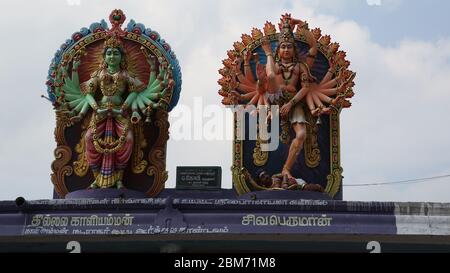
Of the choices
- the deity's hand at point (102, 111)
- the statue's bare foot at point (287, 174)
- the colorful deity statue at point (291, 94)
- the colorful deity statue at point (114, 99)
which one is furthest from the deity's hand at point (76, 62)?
the statue's bare foot at point (287, 174)

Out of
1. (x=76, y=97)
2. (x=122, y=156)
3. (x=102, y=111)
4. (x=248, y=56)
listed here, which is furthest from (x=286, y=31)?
(x=76, y=97)

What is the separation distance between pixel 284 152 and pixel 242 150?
1.07 m

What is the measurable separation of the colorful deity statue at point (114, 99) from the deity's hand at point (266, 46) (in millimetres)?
2340

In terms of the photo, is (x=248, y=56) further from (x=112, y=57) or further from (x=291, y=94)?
(x=112, y=57)

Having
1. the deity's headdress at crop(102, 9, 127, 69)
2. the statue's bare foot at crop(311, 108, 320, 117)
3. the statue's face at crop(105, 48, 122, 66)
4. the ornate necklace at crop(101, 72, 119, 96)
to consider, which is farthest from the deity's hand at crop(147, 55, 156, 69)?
the statue's bare foot at crop(311, 108, 320, 117)

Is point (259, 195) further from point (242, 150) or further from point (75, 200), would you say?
point (75, 200)

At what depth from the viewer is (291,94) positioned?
64.5 ft

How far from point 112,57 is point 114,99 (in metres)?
1.14

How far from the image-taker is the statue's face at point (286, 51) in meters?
19.9

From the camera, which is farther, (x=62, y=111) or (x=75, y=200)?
(x=62, y=111)

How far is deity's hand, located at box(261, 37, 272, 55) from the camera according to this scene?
20109 mm

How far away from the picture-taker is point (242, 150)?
19953mm
